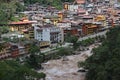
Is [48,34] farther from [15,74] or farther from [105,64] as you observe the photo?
[15,74]

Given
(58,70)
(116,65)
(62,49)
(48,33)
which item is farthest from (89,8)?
(116,65)

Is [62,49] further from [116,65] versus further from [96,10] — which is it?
[96,10]

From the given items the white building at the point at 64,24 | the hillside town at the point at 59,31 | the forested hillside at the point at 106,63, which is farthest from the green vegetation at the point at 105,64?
the white building at the point at 64,24

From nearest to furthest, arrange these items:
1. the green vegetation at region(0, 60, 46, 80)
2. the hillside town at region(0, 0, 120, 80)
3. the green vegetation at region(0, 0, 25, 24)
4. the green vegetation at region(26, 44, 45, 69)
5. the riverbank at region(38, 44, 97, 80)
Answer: the green vegetation at region(0, 60, 46, 80) → the riverbank at region(38, 44, 97, 80) → the green vegetation at region(26, 44, 45, 69) → the hillside town at region(0, 0, 120, 80) → the green vegetation at region(0, 0, 25, 24)

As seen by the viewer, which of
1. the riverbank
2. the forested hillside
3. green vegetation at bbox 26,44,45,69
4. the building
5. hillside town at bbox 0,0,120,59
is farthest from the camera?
the building

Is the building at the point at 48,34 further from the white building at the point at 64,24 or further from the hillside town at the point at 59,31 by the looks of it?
the white building at the point at 64,24

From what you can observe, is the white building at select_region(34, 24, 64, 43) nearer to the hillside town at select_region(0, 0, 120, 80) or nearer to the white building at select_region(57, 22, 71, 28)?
the hillside town at select_region(0, 0, 120, 80)

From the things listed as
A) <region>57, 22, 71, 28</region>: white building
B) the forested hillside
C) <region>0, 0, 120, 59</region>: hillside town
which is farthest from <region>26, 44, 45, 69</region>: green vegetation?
<region>57, 22, 71, 28</region>: white building

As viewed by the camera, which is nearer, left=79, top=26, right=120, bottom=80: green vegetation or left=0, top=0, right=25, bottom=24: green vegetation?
left=79, top=26, right=120, bottom=80: green vegetation
